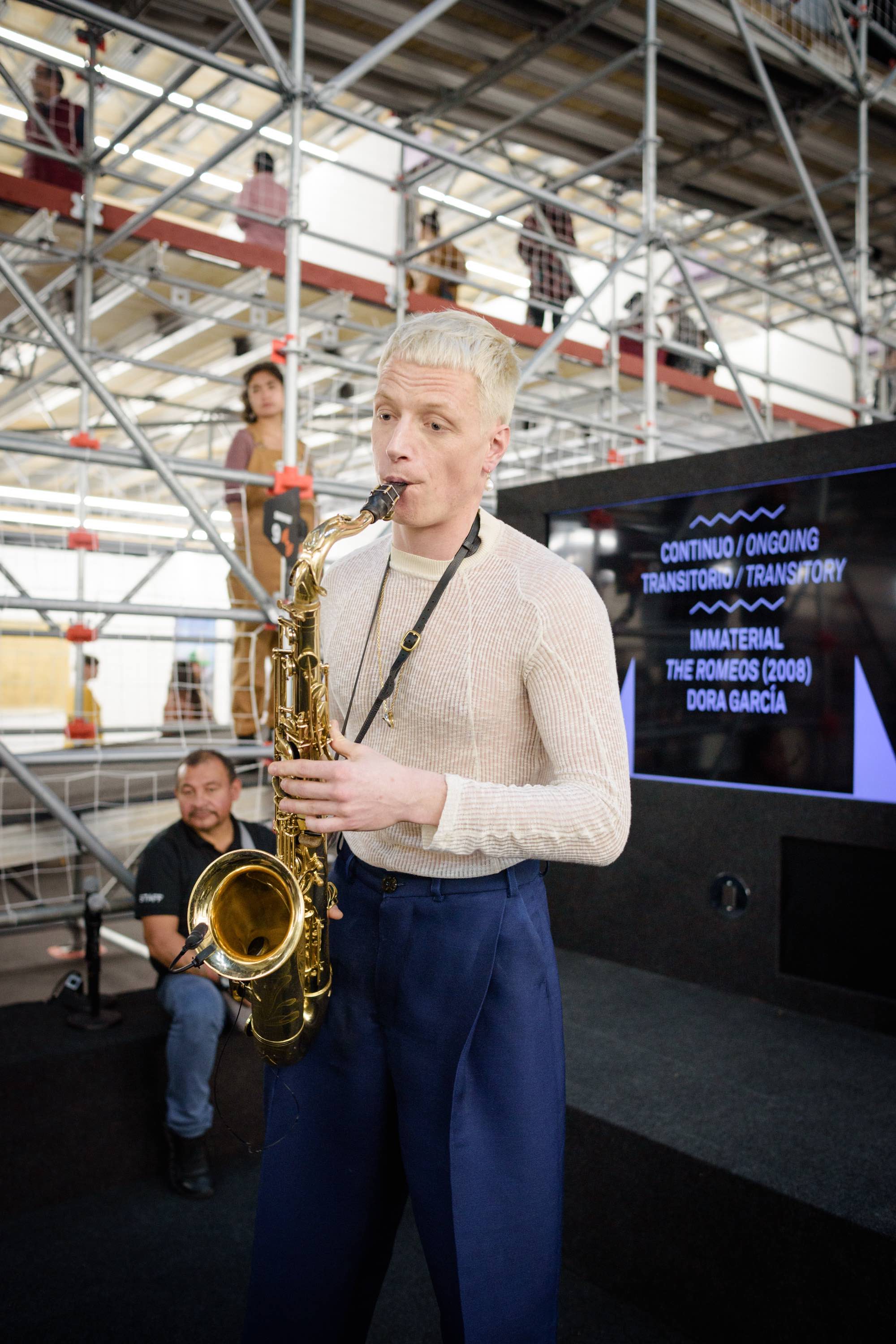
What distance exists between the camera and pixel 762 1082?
8.29 feet

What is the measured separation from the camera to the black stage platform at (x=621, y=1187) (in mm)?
2014

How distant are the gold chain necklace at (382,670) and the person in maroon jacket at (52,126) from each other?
5482 mm

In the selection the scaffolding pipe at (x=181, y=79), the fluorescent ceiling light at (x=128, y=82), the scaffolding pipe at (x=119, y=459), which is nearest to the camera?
the scaffolding pipe at (x=119, y=459)

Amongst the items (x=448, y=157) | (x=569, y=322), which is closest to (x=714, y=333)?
(x=569, y=322)

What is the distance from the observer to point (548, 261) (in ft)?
25.6

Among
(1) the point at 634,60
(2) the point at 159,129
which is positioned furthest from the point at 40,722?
(1) the point at 634,60

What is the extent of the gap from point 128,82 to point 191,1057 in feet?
17.5

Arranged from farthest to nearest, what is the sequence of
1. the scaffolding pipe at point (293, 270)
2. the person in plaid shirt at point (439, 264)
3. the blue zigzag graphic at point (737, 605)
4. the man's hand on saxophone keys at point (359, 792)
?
the person in plaid shirt at point (439, 264)
the scaffolding pipe at point (293, 270)
the blue zigzag graphic at point (737, 605)
the man's hand on saxophone keys at point (359, 792)

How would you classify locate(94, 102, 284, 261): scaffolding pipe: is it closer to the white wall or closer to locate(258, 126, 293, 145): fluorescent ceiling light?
locate(258, 126, 293, 145): fluorescent ceiling light

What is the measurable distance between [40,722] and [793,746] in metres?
8.56

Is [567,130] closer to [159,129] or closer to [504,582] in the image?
[159,129]

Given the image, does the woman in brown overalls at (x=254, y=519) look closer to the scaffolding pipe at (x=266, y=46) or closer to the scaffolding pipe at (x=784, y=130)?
the scaffolding pipe at (x=266, y=46)

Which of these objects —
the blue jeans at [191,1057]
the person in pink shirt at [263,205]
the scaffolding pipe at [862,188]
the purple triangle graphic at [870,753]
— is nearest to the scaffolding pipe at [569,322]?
the scaffolding pipe at [862,188]

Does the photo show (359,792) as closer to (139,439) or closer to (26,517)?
(139,439)
